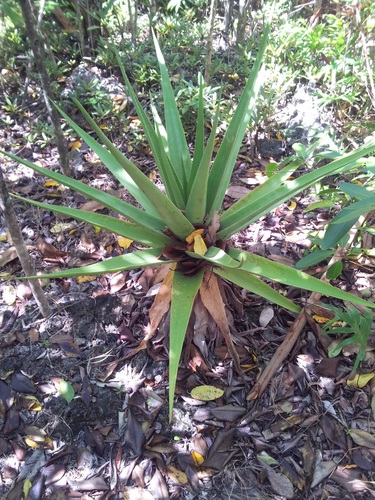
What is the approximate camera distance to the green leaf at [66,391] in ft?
4.96

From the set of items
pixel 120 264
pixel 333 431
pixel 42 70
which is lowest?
pixel 333 431

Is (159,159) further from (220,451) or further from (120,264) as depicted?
(220,451)

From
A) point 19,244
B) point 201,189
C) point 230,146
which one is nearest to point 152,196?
point 201,189

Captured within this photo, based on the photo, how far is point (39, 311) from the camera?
1.80m

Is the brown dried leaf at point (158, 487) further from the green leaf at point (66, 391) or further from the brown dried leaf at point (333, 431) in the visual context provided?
the brown dried leaf at point (333, 431)

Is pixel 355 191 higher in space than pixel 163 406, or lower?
higher

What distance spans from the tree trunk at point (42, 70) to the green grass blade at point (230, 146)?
1.02 metres

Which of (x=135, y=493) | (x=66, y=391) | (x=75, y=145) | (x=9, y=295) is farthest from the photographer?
(x=75, y=145)

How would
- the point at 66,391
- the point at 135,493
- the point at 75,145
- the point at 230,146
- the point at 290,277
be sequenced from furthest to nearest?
the point at 75,145
the point at 66,391
the point at 230,146
the point at 135,493
the point at 290,277

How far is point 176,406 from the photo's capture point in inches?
59.2

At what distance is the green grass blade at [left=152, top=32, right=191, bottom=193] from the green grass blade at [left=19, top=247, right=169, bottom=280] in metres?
0.37

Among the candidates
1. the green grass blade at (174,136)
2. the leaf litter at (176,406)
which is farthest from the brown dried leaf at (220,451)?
the green grass blade at (174,136)

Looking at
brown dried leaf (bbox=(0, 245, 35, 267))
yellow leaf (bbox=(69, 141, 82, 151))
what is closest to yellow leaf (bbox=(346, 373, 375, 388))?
brown dried leaf (bbox=(0, 245, 35, 267))

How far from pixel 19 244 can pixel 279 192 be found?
1013 millimetres
